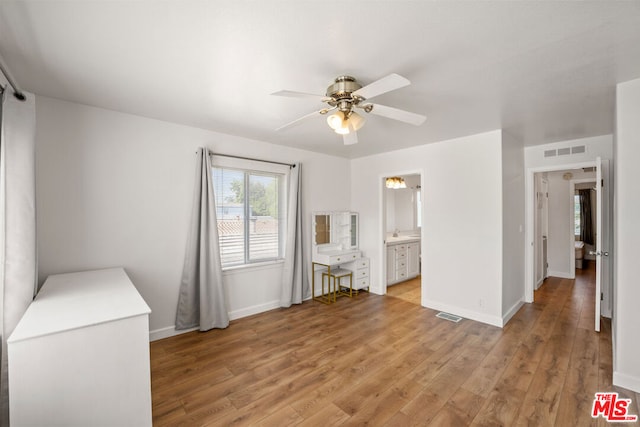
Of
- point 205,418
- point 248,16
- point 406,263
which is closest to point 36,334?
point 205,418

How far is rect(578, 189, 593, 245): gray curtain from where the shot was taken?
7746 mm

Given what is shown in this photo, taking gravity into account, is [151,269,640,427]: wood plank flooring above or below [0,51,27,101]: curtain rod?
below

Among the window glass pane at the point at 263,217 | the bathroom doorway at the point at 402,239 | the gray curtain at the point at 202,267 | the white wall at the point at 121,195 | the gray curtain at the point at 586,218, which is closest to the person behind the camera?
the white wall at the point at 121,195

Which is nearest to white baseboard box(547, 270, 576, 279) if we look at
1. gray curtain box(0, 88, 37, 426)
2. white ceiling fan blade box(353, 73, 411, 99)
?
white ceiling fan blade box(353, 73, 411, 99)

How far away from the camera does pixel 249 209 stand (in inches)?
155

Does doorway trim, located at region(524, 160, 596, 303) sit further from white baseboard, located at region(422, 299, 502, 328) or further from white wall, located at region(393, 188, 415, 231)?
white wall, located at region(393, 188, 415, 231)

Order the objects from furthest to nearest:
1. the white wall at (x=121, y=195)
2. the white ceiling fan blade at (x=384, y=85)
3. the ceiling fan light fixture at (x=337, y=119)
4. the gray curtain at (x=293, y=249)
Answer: the gray curtain at (x=293, y=249), the white wall at (x=121, y=195), the ceiling fan light fixture at (x=337, y=119), the white ceiling fan blade at (x=384, y=85)

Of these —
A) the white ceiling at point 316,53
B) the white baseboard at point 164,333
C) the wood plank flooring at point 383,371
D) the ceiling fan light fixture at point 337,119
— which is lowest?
the wood plank flooring at point 383,371

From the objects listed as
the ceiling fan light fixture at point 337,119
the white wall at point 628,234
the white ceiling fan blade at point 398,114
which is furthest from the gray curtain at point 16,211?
the white wall at point 628,234

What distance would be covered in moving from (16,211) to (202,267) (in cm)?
169

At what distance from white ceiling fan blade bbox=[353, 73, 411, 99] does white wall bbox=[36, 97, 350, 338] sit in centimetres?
237

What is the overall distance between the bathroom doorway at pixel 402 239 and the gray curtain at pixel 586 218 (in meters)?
5.10

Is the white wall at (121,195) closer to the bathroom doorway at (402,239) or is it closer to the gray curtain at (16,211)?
the gray curtain at (16,211)

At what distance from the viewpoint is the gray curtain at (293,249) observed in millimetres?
4141
